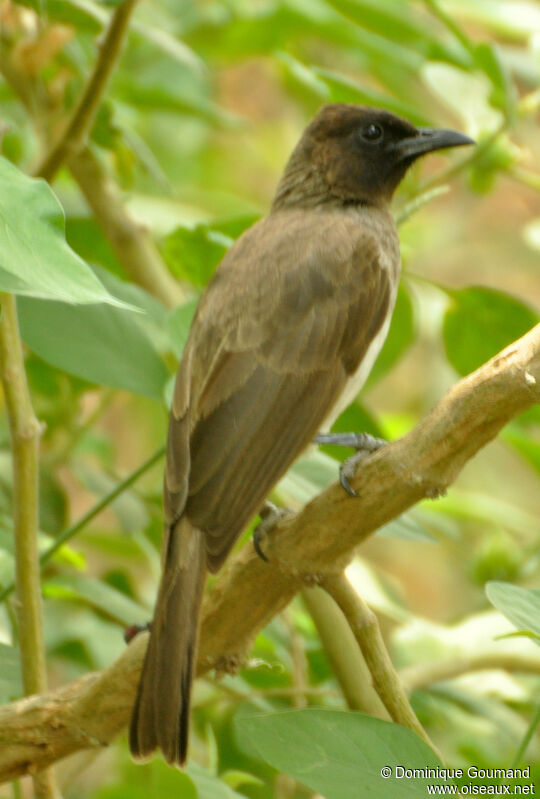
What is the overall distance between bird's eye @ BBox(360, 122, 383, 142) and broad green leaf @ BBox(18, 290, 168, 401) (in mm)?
1250

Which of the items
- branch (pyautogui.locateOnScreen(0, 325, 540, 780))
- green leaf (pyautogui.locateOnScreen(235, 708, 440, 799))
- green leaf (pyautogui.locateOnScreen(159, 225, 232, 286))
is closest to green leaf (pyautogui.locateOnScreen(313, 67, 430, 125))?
green leaf (pyautogui.locateOnScreen(159, 225, 232, 286))

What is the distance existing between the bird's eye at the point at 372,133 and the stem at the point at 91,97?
0.98 metres

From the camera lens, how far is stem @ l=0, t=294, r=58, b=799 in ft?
6.10

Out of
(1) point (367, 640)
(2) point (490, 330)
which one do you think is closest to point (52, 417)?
(2) point (490, 330)

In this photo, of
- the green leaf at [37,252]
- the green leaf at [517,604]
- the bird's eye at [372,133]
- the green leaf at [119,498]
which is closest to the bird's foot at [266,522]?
the green leaf at [119,498]

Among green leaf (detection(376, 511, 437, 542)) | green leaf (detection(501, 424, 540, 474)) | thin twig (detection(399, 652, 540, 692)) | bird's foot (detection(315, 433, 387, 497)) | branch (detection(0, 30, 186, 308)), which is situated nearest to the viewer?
bird's foot (detection(315, 433, 387, 497))

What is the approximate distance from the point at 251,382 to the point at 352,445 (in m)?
0.25

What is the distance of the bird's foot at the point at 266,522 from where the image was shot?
183 centimetres

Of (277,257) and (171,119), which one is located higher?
(171,119)

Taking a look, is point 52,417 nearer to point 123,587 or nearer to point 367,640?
point 123,587

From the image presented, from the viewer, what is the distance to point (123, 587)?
2.87 metres

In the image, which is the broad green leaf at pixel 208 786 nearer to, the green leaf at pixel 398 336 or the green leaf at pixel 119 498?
the green leaf at pixel 119 498

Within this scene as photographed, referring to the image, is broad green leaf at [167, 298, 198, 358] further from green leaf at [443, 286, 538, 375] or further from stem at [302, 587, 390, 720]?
green leaf at [443, 286, 538, 375]

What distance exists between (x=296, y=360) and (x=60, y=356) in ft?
1.80
